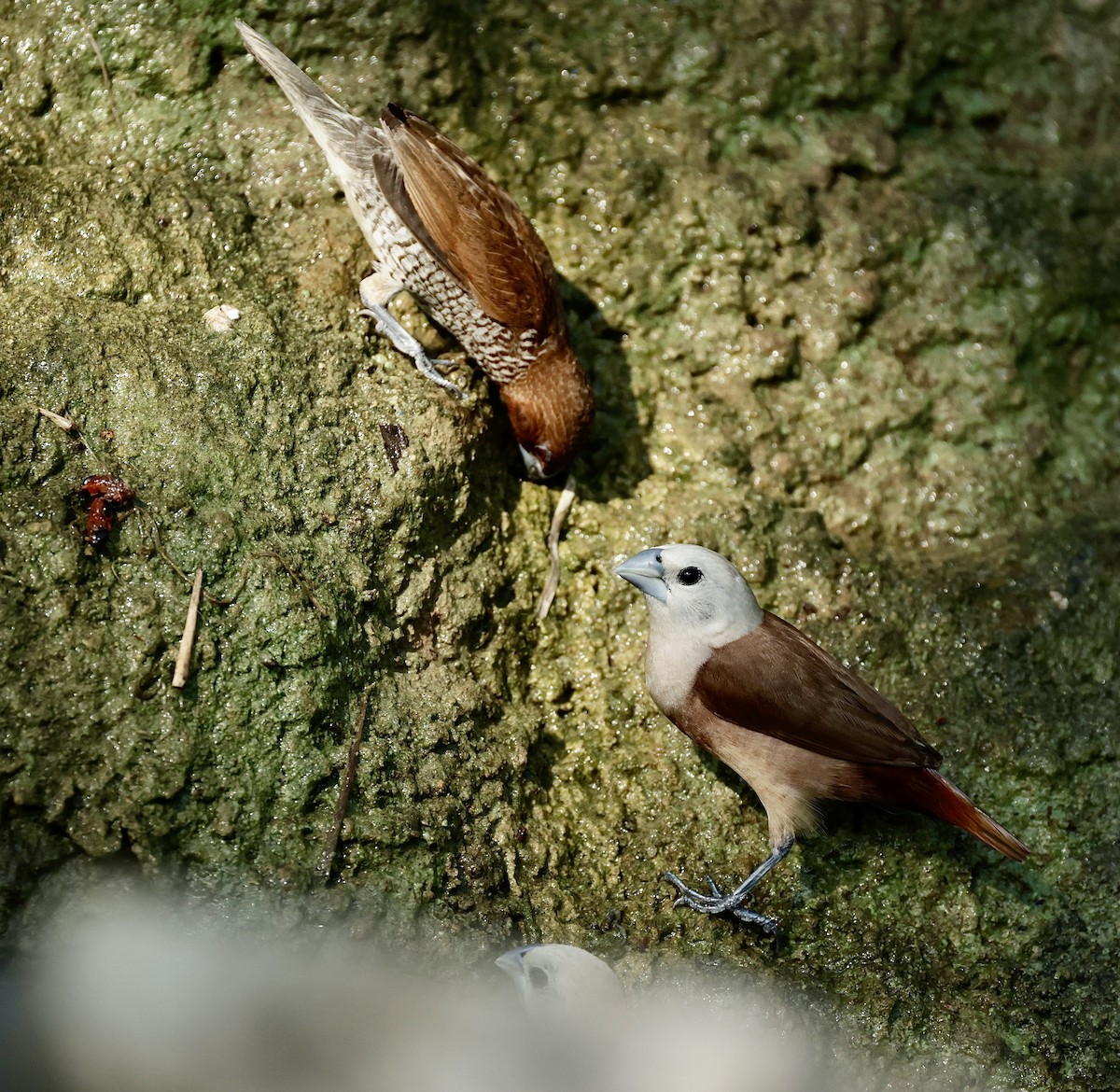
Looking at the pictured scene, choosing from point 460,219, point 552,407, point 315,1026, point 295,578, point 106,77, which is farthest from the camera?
point 106,77

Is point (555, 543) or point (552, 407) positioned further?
point (555, 543)

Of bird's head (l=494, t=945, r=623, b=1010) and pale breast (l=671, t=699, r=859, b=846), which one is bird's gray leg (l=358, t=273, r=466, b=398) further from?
bird's head (l=494, t=945, r=623, b=1010)

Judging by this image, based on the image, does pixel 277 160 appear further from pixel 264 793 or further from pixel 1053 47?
pixel 1053 47

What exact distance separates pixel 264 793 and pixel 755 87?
3.83m

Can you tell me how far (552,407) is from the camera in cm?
Result: 450

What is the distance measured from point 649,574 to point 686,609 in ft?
0.62

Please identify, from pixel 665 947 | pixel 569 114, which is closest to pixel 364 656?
pixel 665 947

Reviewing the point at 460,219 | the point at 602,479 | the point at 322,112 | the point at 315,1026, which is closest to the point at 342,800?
the point at 315,1026

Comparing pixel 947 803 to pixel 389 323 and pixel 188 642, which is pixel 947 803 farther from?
pixel 389 323

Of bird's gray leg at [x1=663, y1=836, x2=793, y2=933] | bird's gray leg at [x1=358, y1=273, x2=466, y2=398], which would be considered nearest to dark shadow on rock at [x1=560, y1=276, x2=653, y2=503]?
bird's gray leg at [x1=358, y1=273, x2=466, y2=398]

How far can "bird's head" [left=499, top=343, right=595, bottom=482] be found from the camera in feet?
14.8

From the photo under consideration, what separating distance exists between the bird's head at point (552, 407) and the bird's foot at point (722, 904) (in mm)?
1743

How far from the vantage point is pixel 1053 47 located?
5.68 m

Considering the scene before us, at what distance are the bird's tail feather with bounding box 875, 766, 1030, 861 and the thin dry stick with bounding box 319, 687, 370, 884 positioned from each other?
1873mm
